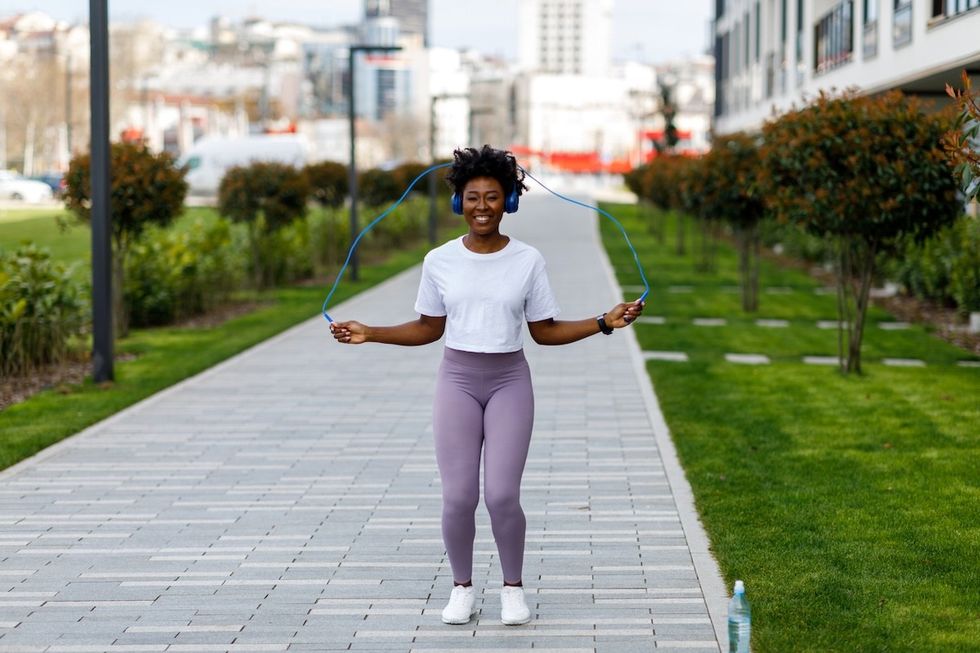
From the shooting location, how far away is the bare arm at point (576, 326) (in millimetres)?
5559

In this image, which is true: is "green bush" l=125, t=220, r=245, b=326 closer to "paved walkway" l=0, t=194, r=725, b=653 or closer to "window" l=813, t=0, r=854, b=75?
"paved walkway" l=0, t=194, r=725, b=653

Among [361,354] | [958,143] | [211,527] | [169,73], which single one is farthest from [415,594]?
[169,73]

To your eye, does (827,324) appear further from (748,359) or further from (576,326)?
(576,326)

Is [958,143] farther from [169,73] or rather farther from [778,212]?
[169,73]

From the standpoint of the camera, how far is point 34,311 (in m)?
13.8

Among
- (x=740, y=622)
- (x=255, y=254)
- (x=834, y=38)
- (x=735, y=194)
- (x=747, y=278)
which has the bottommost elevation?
(x=740, y=622)

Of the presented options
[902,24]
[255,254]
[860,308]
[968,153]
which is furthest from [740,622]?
[255,254]

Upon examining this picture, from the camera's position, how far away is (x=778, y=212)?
44.7 feet

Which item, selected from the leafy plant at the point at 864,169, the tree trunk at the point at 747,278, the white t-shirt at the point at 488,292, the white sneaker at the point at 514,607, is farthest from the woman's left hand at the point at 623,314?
the tree trunk at the point at 747,278

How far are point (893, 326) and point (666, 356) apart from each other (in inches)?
175

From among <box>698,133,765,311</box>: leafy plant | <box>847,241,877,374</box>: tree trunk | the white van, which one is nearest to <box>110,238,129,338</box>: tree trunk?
<box>847,241,877,374</box>: tree trunk

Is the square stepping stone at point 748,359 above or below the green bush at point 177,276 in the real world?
below

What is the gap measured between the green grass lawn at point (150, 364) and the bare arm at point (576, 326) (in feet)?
15.4

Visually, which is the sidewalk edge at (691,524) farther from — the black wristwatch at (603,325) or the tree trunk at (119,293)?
the tree trunk at (119,293)
